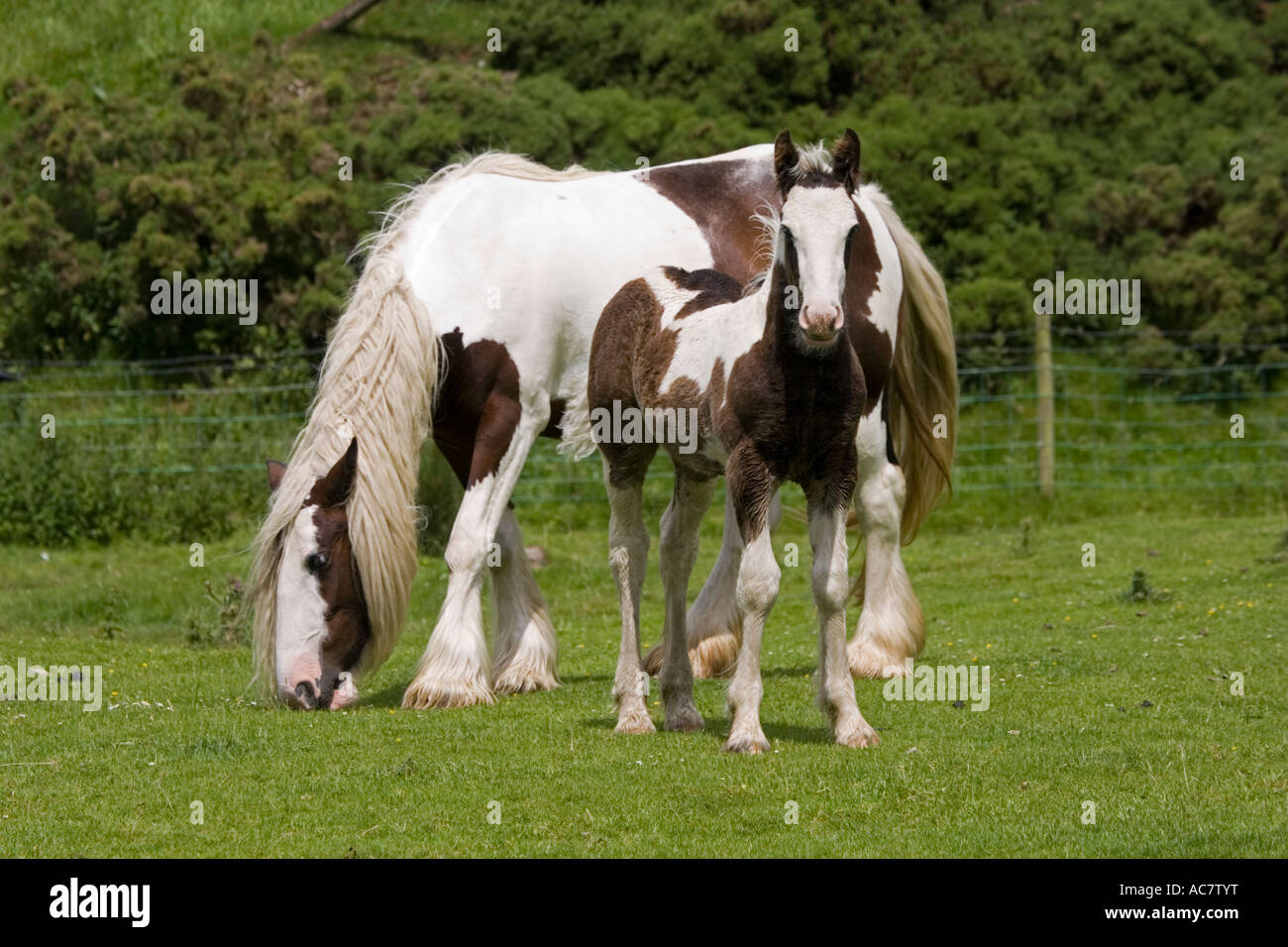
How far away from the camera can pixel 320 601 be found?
7844mm

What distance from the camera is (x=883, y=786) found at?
5867 millimetres

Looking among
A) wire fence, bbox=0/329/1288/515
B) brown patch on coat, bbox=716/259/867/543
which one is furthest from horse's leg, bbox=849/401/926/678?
wire fence, bbox=0/329/1288/515

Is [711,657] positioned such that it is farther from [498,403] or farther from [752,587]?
[752,587]

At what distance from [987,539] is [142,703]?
860cm

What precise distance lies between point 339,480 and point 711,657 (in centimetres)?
239

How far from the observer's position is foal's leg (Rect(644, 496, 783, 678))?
906 cm

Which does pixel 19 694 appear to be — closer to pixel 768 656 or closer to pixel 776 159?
pixel 768 656

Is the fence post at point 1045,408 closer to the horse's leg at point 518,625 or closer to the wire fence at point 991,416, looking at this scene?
the wire fence at point 991,416

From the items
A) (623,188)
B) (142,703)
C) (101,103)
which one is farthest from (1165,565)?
(101,103)

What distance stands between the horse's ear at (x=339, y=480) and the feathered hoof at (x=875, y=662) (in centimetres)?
284

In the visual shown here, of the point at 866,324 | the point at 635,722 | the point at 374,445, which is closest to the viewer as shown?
the point at 635,722

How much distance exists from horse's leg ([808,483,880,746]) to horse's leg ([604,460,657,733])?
0.84 metres

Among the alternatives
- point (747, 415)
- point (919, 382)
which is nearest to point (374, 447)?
point (747, 415)

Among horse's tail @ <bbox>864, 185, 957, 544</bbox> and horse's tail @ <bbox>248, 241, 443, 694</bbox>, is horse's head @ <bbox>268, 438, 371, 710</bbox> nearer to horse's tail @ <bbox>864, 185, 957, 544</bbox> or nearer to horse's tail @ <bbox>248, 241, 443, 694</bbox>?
horse's tail @ <bbox>248, 241, 443, 694</bbox>
